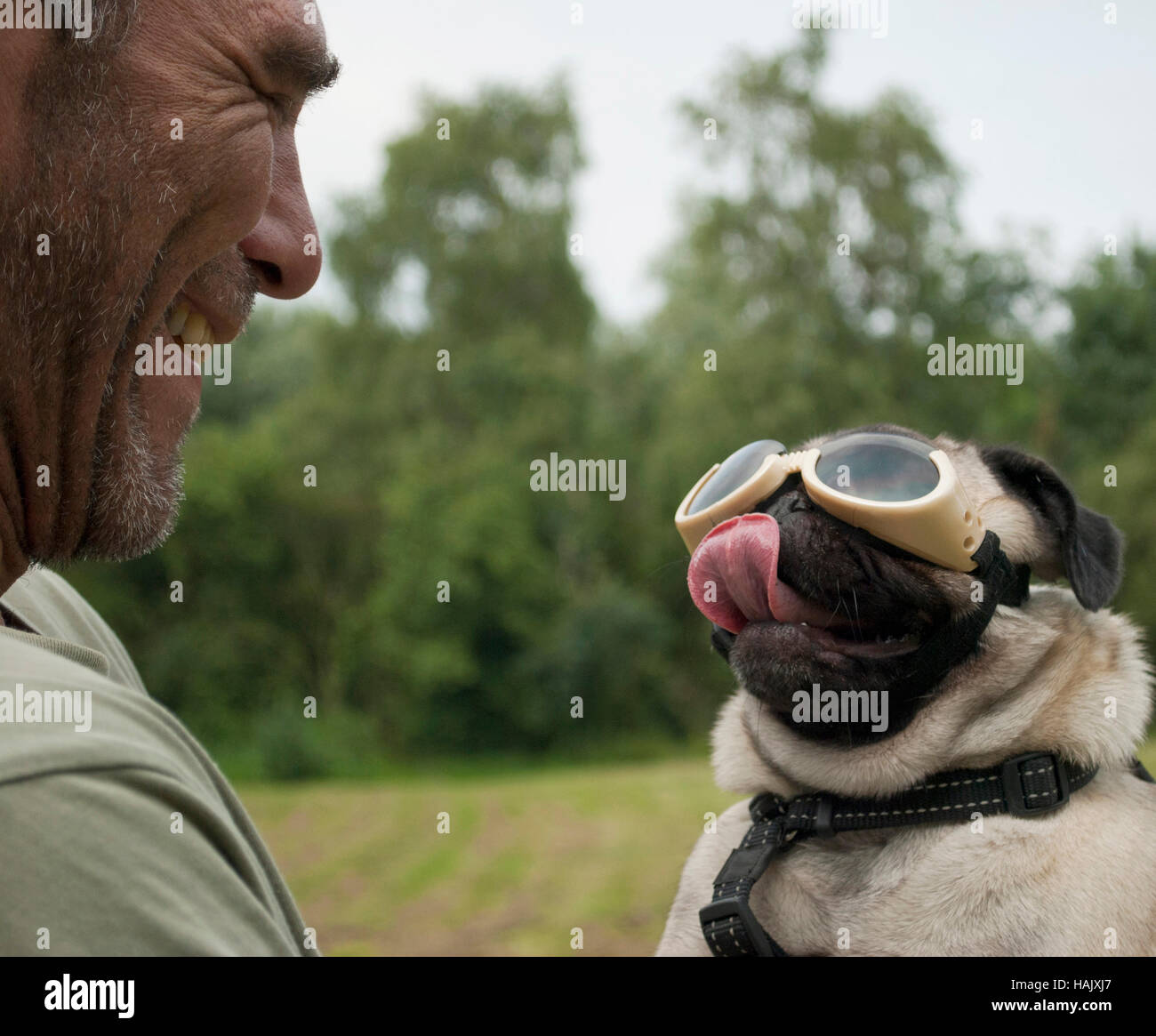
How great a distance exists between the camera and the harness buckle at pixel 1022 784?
2.30 meters

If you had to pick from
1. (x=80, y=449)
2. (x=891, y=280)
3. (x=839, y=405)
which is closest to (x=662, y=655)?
(x=839, y=405)

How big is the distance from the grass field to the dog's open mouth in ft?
14.5

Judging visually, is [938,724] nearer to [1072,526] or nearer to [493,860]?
[1072,526]

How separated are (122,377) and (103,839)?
2.55 ft

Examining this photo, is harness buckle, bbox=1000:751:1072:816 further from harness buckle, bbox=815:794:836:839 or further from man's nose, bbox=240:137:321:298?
man's nose, bbox=240:137:321:298

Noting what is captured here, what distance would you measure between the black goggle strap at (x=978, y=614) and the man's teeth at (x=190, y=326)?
146cm

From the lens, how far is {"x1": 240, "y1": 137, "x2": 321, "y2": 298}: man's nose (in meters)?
1.65

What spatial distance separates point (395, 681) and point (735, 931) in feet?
68.8

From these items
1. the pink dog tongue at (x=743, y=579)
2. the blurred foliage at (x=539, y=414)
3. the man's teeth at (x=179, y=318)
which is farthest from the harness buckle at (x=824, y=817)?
the blurred foliage at (x=539, y=414)

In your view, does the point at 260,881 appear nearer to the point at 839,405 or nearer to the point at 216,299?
the point at 216,299

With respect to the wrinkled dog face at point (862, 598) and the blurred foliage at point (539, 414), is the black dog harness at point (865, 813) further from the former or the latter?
the blurred foliage at point (539, 414)

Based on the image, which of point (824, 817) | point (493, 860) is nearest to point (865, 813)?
point (824, 817)

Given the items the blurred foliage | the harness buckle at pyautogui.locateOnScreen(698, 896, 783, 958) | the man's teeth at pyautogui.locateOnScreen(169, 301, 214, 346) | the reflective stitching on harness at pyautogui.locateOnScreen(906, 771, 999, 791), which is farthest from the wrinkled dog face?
the blurred foliage

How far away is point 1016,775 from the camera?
92.3 inches
